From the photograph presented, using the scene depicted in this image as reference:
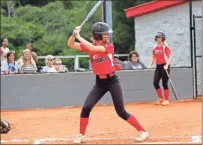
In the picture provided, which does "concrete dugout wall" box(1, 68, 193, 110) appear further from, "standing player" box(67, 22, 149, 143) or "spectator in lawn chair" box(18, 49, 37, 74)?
"standing player" box(67, 22, 149, 143)

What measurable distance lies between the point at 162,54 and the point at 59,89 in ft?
10.0

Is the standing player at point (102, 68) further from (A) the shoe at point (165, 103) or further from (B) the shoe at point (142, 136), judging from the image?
(A) the shoe at point (165, 103)

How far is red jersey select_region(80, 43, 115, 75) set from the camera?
7.55 meters

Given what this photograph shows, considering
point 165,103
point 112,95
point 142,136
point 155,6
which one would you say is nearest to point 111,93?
point 112,95

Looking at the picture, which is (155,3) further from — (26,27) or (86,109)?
(26,27)

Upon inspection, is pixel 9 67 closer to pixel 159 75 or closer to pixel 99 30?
pixel 159 75

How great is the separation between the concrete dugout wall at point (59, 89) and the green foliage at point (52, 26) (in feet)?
49.1

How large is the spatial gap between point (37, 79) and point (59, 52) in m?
20.1

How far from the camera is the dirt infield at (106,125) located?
26.4 feet

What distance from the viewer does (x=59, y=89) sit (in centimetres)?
1383

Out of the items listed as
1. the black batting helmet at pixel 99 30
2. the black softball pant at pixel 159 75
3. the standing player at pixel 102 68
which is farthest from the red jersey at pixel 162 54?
the black batting helmet at pixel 99 30

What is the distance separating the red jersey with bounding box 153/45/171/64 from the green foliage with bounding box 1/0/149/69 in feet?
54.0

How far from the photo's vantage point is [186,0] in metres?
15.7

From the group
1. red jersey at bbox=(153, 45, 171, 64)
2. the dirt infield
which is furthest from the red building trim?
the dirt infield
